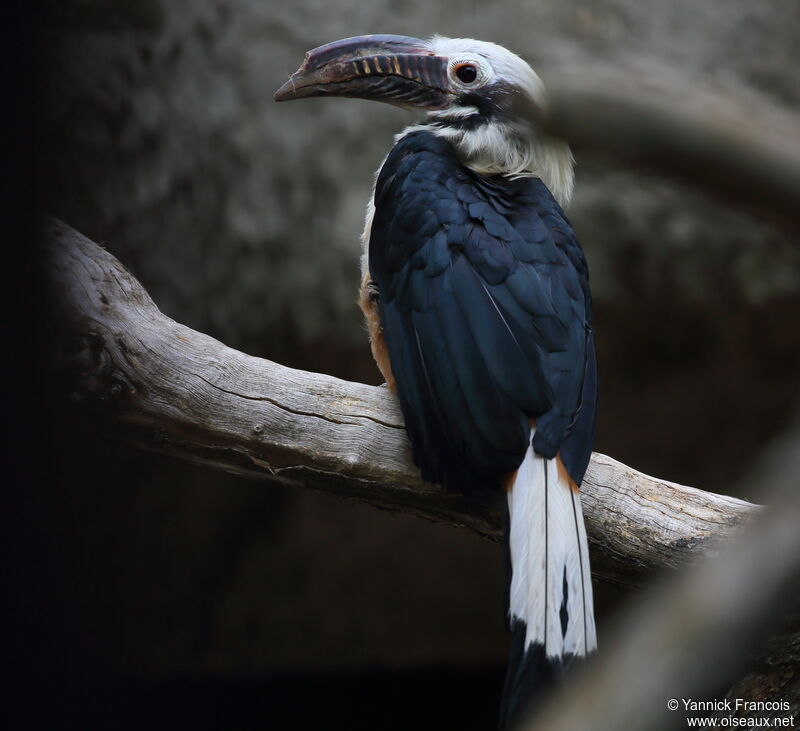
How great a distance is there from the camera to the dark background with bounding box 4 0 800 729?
397 centimetres

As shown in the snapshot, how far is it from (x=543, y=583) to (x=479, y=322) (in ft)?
2.06

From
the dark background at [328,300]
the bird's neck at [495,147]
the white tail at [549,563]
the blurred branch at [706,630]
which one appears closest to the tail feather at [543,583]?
the white tail at [549,563]

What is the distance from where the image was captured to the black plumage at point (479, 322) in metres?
2.10

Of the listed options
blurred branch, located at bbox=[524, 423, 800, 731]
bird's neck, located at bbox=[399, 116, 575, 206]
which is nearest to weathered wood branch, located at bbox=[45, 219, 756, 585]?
bird's neck, located at bbox=[399, 116, 575, 206]

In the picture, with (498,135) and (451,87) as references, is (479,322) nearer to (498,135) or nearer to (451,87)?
(498,135)

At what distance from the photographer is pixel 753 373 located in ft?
14.4

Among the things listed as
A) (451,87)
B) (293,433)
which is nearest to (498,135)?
(451,87)

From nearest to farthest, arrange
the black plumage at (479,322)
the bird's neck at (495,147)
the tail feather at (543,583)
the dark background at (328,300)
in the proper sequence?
the tail feather at (543,583)
the black plumage at (479,322)
the bird's neck at (495,147)
the dark background at (328,300)

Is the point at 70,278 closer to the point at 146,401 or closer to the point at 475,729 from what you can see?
the point at 146,401

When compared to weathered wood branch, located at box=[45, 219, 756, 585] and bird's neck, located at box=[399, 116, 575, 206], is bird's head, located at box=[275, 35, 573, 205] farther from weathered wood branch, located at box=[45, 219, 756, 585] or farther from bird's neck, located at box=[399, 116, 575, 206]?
weathered wood branch, located at box=[45, 219, 756, 585]

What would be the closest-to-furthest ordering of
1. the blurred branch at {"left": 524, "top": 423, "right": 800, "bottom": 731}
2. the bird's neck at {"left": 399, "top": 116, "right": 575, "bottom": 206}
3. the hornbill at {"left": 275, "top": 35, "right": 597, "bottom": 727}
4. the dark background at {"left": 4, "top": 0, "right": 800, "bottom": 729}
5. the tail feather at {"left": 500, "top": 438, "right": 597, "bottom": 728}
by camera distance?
the blurred branch at {"left": 524, "top": 423, "right": 800, "bottom": 731}
the tail feather at {"left": 500, "top": 438, "right": 597, "bottom": 728}
the hornbill at {"left": 275, "top": 35, "right": 597, "bottom": 727}
the bird's neck at {"left": 399, "top": 116, "right": 575, "bottom": 206}
the dark background at {"left": 4, "top": 0, "right": 800, "bottom": 729}

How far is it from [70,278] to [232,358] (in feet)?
1.42

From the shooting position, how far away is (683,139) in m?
0.73

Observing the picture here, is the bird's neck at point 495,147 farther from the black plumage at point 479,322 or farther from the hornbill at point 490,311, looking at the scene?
the black plumage at point 479,322
